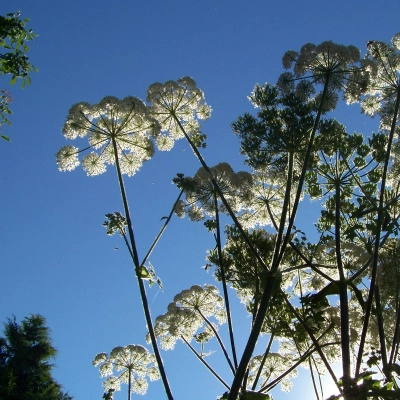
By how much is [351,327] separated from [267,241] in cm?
270

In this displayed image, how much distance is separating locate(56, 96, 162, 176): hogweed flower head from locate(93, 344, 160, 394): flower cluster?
6032mm

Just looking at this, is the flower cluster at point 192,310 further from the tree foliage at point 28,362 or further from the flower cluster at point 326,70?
the tree foliage at point 28,362

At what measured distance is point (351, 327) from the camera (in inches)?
405

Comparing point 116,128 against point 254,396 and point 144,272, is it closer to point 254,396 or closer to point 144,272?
point 144,272

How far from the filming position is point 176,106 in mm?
10883

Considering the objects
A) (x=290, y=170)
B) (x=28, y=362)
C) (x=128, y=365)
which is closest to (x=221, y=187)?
(x=290, y=170)

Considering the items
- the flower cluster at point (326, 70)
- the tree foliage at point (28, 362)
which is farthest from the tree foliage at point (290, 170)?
the tree foliage at point (28, 362)

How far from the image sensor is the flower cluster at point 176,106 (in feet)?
35.0

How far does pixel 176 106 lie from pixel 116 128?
5.40 feet

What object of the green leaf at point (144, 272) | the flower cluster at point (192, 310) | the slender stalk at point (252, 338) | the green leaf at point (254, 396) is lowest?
the green leaf at point (254, 396)

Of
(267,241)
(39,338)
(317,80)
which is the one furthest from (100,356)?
(39,338)

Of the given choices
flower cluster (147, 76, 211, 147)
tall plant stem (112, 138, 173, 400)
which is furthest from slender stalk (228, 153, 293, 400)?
flower cluster (147, 76, 211, 147)

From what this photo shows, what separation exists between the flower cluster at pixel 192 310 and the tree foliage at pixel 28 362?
43.9 ft

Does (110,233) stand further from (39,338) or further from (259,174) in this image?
(39,338)
